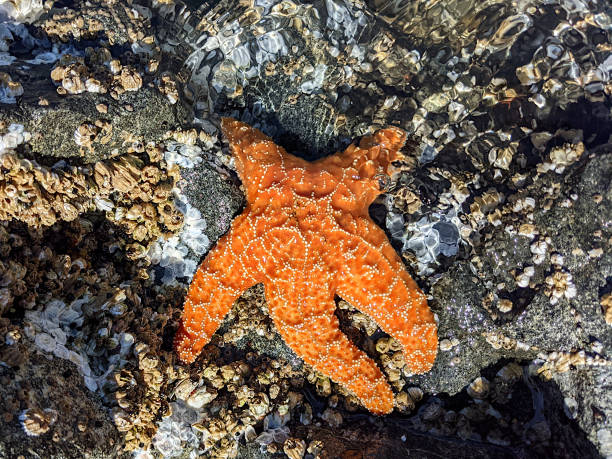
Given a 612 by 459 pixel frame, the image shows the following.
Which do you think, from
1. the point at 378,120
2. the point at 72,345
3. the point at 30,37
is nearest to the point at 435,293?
the point at 378,120

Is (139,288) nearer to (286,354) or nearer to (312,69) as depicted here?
(286,354)

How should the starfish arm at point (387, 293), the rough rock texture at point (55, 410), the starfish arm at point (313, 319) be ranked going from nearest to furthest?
the rough rock texture at point (55, 410)
the starfish arm at point (313, 319)
the starfish arm at point (387, 293)

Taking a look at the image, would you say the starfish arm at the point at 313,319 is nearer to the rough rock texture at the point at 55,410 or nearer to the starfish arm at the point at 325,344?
the starfish arm at the point at 325,344

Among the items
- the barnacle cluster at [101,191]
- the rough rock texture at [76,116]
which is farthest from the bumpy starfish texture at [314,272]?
the rough rock texture at [76,116]

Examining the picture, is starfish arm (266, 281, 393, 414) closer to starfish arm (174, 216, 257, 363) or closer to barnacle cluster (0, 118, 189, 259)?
starfish arm (174, 216, 257, 363)

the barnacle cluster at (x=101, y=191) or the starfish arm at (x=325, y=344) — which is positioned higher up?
the barnacle cluster at (x=101, y=191)

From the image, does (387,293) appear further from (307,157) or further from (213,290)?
(307,157)

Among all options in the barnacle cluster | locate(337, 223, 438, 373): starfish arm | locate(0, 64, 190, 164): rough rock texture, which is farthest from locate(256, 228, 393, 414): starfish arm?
locate(0, 64, 190, 164): rough rock texture
